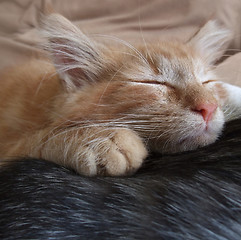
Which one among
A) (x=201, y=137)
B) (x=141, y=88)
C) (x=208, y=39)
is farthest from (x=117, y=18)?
(x=201, y=137)

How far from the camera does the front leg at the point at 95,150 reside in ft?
2.22

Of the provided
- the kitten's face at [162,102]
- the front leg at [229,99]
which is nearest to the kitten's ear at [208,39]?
the front leg at [229,99]

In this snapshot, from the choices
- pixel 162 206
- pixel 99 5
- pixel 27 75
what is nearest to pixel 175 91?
pixel 162 206

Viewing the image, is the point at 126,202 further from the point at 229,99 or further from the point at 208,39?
the point at 208,39

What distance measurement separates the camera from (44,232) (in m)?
0.50

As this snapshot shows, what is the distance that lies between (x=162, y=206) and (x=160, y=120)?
283 mm

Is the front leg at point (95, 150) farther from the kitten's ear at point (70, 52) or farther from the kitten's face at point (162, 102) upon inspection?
the kitten's ear at point (70, 52)

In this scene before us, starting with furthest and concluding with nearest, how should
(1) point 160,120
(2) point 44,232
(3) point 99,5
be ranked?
(3) point 99,5
(1) point 160,120
(2) point 44,232

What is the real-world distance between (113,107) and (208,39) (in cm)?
63

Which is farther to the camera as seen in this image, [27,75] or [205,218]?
[27,75]

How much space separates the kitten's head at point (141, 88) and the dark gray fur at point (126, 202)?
14 cm

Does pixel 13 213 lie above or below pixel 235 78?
below

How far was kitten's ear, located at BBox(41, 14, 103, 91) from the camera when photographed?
926mm

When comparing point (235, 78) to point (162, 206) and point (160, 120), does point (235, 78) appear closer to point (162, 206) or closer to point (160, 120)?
point (160, 120)
